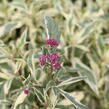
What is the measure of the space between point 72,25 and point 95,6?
42 cm

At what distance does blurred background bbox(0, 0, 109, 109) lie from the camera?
1.87 meters

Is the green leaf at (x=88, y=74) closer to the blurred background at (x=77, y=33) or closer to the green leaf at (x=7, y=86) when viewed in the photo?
the blurred background at (x=77, y=33)

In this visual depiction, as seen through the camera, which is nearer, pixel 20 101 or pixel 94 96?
pixel 20 101

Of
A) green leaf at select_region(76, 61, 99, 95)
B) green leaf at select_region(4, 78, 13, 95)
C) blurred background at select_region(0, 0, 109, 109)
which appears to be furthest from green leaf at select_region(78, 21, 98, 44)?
green leaf at select_region(4, 78, 13, 95)

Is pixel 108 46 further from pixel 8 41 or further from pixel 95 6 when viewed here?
pixel 8 41

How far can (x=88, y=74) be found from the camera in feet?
5.94

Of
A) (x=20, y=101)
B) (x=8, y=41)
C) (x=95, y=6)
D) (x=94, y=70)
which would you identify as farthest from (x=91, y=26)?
(x=20, y=101)

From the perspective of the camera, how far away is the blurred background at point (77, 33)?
187cm

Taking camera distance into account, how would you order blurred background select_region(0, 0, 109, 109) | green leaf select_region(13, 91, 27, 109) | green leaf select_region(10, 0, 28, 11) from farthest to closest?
1. green leaf select_region(10, 0, 28, 11)
2. blurred background select_region(0, 0, 109, 109)
3. green leaf select_region(13, 91, 27, 109)

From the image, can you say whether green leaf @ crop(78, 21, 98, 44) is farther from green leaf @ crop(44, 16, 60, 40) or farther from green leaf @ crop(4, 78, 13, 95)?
green leaf @ crop(4, 78, 13, 95)

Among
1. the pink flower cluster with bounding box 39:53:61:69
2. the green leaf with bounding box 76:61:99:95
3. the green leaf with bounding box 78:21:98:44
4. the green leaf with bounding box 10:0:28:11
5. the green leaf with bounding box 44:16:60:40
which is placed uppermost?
the green leaf with bounding box 10:0:28:11

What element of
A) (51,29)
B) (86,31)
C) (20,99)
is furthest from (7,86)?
(86,31)

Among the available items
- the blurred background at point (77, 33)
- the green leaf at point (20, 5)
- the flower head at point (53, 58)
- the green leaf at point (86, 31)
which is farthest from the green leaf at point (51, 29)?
the green leaf at point (20, 5)

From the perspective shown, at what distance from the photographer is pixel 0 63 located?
1.75 meters
